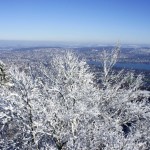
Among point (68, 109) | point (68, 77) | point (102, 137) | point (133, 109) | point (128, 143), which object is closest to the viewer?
point (128, 143)

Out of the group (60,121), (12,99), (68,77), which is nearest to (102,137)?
(60,121)

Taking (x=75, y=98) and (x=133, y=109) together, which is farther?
(x=133, y=109)

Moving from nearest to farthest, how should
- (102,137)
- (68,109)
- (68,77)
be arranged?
(102,137) < (68,109) < (68,77)

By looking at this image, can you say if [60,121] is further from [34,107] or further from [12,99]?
[12,99]

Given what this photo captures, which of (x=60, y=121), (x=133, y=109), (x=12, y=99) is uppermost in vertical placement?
(x=12, y=99)

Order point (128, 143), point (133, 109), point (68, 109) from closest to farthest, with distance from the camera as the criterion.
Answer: point (128, 143) → point (68, 109) → point (133, 109)

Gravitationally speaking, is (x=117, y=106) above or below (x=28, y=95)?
below

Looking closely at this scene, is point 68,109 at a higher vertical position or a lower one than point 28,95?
lower

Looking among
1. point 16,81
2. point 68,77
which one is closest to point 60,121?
point 16,81

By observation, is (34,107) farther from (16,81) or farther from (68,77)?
(68,77)
